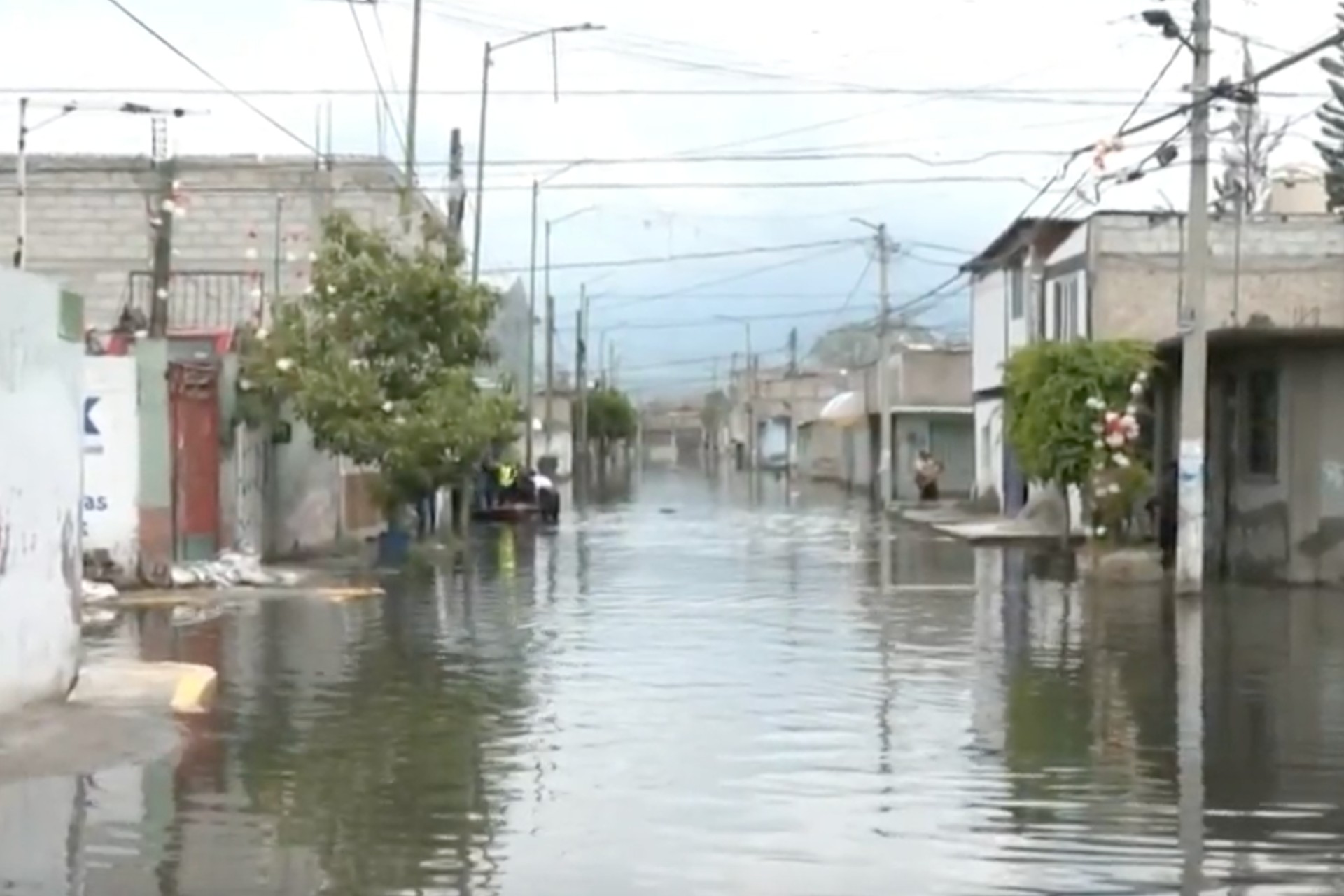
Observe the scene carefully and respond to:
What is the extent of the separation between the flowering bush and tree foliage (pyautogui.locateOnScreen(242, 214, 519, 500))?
968 cm

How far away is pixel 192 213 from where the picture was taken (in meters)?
52.8

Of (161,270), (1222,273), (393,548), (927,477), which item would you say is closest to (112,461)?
(161,270)

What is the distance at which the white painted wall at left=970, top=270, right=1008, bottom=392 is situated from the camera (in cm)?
Answer: 6109

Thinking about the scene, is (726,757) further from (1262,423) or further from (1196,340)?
(1262,423)

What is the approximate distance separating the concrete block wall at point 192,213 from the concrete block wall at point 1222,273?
583 inches

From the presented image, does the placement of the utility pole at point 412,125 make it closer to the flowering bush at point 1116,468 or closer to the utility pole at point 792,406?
the flowering bush at point 1116,468

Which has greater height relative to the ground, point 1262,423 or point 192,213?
point 192,213

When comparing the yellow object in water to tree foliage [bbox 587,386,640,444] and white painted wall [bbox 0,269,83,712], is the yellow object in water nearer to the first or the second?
white painted wall [bbox 0,269,83,712]

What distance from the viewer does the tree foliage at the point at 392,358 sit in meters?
36.9

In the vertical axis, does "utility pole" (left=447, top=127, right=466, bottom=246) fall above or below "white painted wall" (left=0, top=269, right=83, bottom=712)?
above

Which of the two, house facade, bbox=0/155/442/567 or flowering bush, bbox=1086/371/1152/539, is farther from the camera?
house facade, bbox=0/155/442/567

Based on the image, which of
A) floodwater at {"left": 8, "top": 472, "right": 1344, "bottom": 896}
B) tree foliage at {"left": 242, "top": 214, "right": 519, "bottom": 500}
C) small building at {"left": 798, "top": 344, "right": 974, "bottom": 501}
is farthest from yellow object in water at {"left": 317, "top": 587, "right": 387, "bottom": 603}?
small building at {"left": 798, "top": 344, "right": 974, "bottom": 501}

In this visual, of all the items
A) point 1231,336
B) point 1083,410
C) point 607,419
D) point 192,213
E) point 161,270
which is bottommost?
point 1083,410

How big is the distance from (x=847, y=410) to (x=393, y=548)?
196 feet
